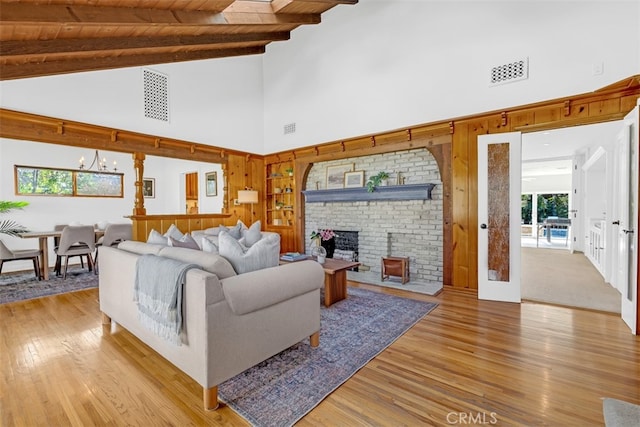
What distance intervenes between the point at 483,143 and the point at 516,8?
1614 millimetres

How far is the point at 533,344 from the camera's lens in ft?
8.25

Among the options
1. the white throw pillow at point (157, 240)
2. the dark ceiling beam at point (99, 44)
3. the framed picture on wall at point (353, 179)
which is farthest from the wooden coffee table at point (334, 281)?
the dark ceiling beam at point (99, 44)

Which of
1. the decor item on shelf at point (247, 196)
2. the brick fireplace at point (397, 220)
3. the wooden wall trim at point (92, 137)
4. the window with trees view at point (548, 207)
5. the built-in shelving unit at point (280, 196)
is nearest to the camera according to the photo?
the wooden wall trim at point (92, 137)

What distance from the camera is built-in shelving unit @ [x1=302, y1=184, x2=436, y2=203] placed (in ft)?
15.1

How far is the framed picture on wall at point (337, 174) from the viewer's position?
567 centimetres

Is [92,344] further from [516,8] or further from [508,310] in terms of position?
[516,8]

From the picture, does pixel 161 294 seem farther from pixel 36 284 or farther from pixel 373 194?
pixel 36 284

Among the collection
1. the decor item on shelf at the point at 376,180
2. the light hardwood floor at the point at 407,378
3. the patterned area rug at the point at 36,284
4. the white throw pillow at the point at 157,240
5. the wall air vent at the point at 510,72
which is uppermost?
the wall air vent at the point at 510,72

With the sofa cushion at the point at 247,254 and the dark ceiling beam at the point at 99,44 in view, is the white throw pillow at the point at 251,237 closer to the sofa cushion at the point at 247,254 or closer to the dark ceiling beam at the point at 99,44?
the sofa cushion at the point at 247,254

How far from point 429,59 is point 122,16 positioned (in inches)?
150

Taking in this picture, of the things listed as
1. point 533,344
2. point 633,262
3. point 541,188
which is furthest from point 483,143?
point 541,188

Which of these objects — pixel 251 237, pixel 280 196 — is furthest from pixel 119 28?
pixel 280 196

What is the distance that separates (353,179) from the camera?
217 inches

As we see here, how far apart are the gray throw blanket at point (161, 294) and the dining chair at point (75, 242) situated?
3.70m
